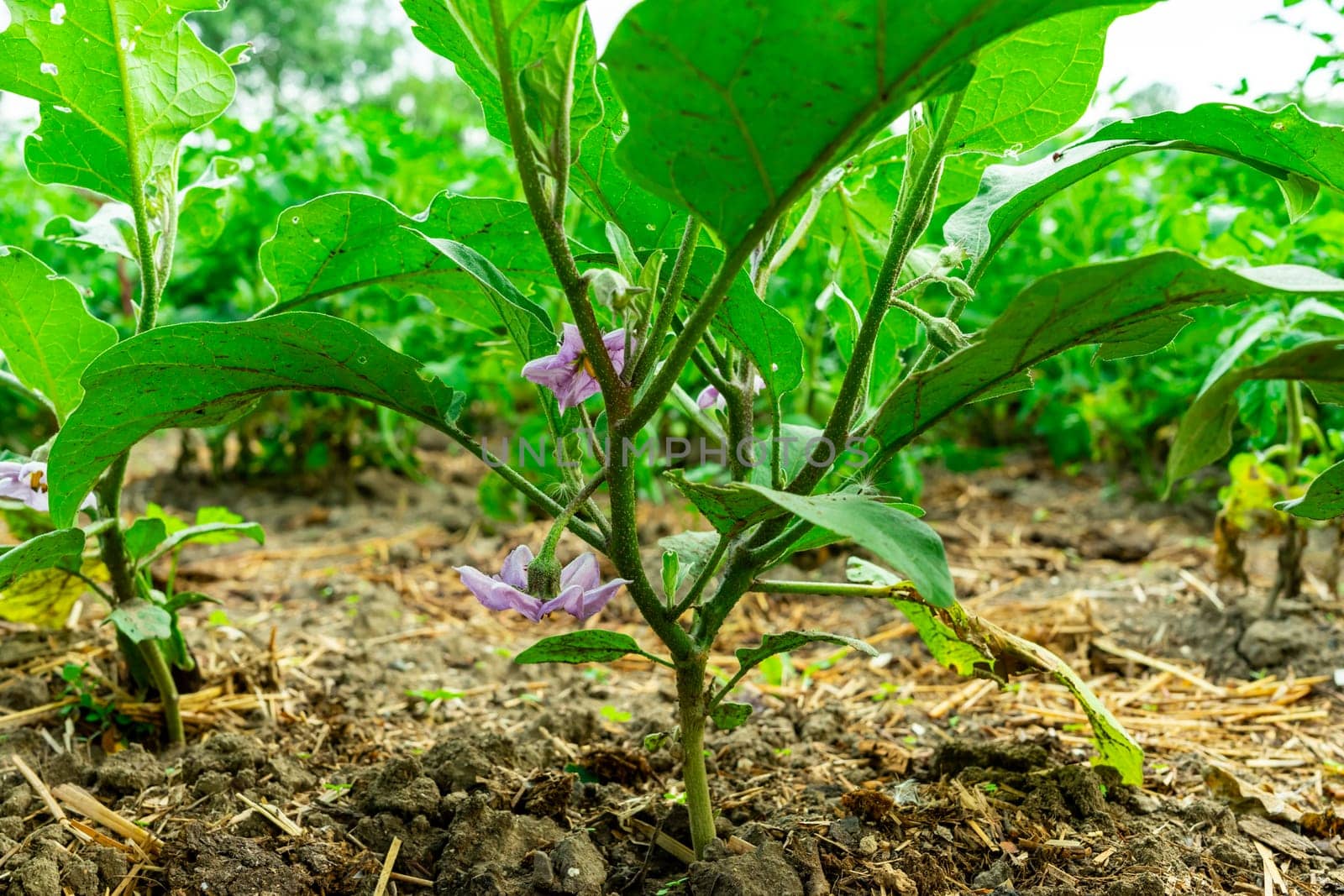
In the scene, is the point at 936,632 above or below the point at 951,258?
below

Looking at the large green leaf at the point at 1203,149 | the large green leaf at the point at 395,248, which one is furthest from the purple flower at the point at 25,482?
the large green leaf at the point at 1203,149

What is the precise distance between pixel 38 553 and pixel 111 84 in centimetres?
52

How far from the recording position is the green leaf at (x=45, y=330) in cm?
119

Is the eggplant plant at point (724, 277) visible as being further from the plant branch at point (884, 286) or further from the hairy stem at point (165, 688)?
the hairy stem at point (165, 688)

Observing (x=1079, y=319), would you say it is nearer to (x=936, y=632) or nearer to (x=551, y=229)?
(x=551, y=229)

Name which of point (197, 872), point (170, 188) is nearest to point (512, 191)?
point (170, 188)

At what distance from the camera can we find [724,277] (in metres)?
0.78

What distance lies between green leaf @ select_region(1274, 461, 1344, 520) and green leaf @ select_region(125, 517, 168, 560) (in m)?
1.30

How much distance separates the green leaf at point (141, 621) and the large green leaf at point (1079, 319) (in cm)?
88

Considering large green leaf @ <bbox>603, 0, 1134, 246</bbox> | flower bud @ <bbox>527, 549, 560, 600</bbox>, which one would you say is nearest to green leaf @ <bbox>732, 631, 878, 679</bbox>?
flower bud @ <bbox>527, 549, 560, 600</bbox>

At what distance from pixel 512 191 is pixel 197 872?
8.18ft

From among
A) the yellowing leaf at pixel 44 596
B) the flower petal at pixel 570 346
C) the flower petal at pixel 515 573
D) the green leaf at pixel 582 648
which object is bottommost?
the yellowing leaf at pixel 44 596

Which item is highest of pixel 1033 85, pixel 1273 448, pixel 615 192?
pixel 1033 85

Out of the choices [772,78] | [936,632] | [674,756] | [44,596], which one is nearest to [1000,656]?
[936,632]
